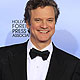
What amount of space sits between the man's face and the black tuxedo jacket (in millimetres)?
163

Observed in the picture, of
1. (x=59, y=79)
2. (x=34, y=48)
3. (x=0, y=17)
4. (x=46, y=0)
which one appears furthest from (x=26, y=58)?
(x=0, y=17)

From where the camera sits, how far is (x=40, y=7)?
75.1 inches

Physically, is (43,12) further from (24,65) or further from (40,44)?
(24,65)

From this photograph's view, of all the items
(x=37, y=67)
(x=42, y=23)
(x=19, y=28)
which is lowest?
(x=37, y=67)

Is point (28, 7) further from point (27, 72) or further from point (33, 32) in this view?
point (27, 72)

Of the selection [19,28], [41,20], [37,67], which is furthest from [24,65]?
[19,28]

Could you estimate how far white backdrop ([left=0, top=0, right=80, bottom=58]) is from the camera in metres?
2.40

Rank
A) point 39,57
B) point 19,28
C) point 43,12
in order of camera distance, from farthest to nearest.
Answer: point 19,28 → point 39,57 → point 43,12

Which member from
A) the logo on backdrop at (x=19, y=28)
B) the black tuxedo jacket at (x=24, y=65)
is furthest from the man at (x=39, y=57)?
the logo on backdrop at (x=19, y=28)

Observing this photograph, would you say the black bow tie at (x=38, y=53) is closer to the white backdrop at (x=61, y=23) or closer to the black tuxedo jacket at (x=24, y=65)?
the black tuxedo jacket at (x=24, y=65)

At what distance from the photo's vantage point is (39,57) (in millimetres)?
2004

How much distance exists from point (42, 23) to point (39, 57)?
0.26 meters

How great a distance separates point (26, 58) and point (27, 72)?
105mm

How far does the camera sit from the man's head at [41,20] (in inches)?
74.5
